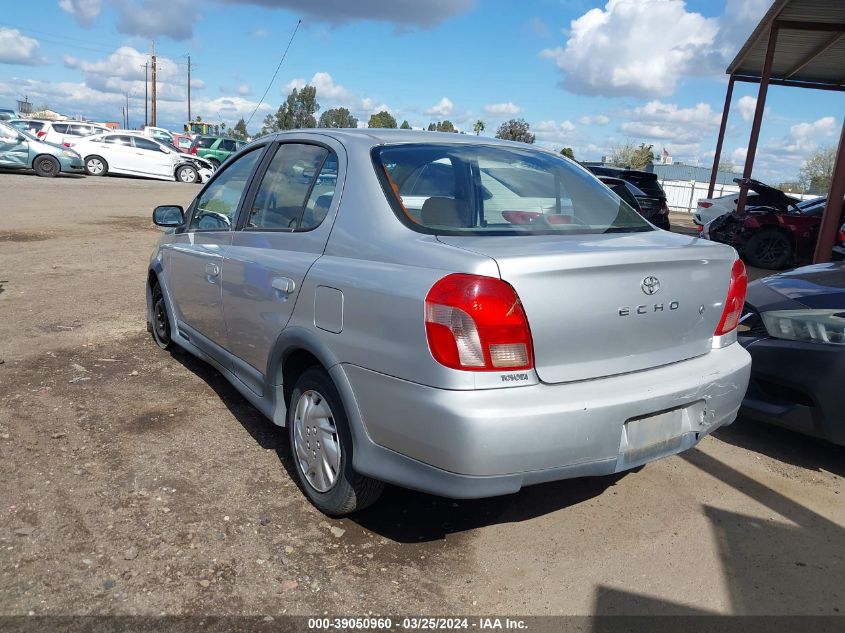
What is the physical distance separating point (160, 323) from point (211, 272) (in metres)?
1.63

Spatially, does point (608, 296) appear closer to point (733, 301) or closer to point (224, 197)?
point (733, 301)

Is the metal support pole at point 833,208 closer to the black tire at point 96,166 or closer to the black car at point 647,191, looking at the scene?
the black car at point 647,191

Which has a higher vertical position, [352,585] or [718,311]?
[718,311]

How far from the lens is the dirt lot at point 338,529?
260 cm

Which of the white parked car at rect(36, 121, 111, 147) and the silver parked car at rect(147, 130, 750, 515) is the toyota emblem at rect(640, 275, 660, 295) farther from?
the white parked car at rect(36, 121, 111, 147)

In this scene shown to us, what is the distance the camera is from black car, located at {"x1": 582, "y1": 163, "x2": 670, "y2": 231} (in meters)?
13.9

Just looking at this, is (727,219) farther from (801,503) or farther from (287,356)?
(287,356)

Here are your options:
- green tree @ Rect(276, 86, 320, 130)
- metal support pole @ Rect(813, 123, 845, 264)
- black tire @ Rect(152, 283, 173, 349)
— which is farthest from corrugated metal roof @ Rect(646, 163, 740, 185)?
black tire @ Rect(152, 283, 173, 349)

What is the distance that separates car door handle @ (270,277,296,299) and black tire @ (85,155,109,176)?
2417 centimetres

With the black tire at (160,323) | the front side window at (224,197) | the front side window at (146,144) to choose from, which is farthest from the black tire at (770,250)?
the front side window at (146,144)

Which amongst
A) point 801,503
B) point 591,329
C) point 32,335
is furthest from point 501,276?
point 32,335

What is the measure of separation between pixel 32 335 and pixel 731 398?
5.18 meters

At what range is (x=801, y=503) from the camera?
137 inches

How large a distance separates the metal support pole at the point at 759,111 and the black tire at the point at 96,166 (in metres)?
20.4
